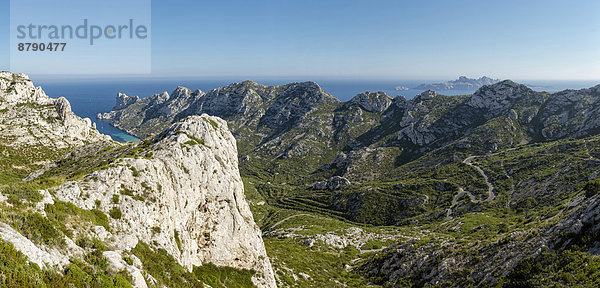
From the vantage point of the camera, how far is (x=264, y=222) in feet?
591

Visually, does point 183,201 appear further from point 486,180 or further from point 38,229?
point 486,180

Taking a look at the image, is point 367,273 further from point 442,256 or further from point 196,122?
point 196,122

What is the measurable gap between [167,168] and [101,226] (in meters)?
15.4

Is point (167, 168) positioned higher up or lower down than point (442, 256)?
higher up

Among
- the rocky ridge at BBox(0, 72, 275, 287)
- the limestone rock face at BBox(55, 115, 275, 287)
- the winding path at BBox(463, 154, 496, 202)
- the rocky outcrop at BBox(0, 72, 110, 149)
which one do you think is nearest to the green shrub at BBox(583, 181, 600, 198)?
the limestone rock face at BBox(55, 115, 275, 287)

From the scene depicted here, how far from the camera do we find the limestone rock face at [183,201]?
2889 centimetres

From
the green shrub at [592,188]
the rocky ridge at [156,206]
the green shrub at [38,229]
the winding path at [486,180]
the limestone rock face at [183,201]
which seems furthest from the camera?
the winding path at [486,180]

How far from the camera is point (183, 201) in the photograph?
39.4m

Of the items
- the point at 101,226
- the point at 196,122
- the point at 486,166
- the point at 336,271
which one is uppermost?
the point at 196,122

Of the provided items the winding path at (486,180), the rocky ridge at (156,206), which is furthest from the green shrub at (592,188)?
the winding path at (486,180)

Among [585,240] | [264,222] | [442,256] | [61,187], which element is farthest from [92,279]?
[264,222]

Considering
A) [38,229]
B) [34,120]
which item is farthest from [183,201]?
[34,120]

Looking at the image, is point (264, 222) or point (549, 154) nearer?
point (549, 154)

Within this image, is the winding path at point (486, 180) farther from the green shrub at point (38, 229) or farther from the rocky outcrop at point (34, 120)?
the rocky outcrop at point (34, 120)
